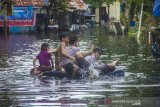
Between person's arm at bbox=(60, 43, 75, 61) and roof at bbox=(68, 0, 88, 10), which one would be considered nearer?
person's arm at bbox=(60, 43, 75, 61)

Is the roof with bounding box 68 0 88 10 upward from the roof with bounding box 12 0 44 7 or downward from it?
downward

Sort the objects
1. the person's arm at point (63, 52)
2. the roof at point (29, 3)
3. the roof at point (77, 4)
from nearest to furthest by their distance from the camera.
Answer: the person's arm at point (63, 52) < the roof at point (29, 3) < the roof at point (77, 4)

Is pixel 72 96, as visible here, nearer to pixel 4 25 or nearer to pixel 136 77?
pixel 136 77

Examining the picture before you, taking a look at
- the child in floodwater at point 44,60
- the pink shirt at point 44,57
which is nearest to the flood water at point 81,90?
the child in floodwater at point 44,60

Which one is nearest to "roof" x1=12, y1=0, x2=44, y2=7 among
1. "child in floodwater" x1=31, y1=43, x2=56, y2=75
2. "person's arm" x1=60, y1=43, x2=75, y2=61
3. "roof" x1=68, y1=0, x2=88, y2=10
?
"roof" x1=68, y1=0, x2=88, y2=10

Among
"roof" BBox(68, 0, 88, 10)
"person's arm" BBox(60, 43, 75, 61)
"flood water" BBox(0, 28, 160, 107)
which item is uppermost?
"person's arm" BBox(60, 43, 75, 61)

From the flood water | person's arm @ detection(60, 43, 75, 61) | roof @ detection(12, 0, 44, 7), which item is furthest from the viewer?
roof @ detection(12, 0, 44, 7)

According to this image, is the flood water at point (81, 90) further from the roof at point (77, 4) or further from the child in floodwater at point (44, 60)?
the roof at point (77, 4)

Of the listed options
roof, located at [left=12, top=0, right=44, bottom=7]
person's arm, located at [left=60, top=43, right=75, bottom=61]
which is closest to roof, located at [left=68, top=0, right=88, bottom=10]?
roof, located at [left=12, top=0, right=44, bottom=7]

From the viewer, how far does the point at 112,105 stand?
40.3 feet

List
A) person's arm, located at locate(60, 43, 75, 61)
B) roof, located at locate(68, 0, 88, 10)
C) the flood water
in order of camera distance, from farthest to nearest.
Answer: roof, located at locate(68, 0, 88, 10) → person's arm, located at locate(60, 43, 75, 61) → the flood water

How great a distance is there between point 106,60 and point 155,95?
1081 cm

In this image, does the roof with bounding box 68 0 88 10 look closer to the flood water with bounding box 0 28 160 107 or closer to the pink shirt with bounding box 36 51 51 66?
the flood water with bounding box 0 28 160 107

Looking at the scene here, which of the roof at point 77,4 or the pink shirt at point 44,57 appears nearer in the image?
the pink shirt at point 44,57
